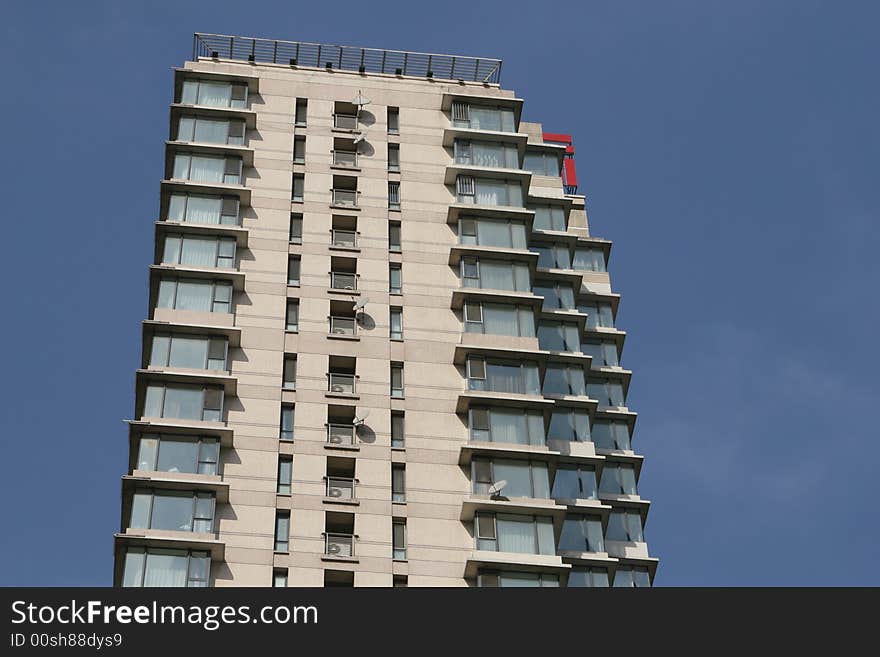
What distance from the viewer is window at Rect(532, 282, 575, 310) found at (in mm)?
86938

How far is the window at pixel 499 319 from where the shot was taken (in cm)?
7744

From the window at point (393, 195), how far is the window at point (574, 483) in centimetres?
1648

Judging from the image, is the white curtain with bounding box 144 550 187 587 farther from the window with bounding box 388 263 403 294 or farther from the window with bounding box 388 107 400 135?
the window with bounding box 388 107 400 135

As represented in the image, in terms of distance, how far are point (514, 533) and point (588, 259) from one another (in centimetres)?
3097

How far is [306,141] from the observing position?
281ft

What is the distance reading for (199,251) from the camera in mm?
78500

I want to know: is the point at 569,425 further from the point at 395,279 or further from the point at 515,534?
the point at 515,534

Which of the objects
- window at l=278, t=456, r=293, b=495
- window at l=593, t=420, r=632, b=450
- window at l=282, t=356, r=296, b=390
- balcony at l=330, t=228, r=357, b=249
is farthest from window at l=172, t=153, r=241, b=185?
window at l=593, t=420, r=632, b=450

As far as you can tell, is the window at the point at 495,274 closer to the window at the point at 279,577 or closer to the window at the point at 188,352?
the window at the point at 188,352

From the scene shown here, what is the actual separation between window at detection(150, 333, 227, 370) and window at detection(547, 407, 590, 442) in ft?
59.8

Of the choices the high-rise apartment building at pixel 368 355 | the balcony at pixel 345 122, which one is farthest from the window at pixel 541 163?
the balcony at pixel 345 122

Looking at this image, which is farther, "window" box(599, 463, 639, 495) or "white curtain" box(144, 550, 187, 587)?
"window" box(599, 463, 639, 495)
